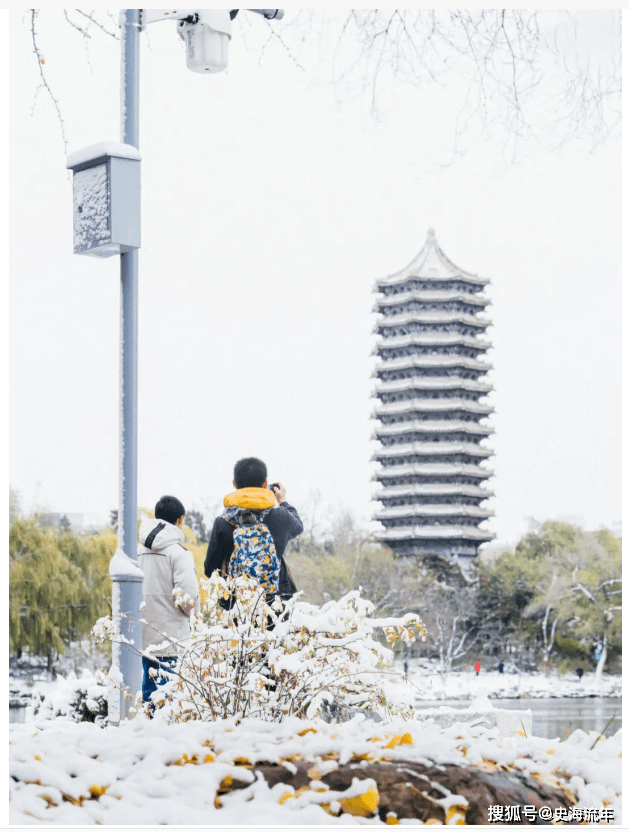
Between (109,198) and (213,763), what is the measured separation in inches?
56.9

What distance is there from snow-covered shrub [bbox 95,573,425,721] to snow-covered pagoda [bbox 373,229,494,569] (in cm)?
3965

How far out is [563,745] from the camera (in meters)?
2.30

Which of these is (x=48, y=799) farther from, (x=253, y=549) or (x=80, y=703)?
(x=80, y=703)

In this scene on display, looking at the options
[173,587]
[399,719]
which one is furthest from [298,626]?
[173,587]

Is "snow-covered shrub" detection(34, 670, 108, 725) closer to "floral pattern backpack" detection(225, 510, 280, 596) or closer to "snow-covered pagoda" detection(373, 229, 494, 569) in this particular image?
"floral pattern backpack" detection(225, 510, 280, 596)

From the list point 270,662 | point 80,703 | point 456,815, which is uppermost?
point 270,662

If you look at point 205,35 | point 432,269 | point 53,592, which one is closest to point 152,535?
point 205,35

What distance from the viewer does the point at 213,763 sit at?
6.43 ft

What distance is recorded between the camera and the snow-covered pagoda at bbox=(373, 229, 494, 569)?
42750 mm

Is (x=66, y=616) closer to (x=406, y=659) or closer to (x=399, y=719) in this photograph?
(x=406, y=659)

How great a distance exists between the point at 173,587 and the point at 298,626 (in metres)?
0.88

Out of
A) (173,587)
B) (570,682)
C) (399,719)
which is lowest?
(570,682)

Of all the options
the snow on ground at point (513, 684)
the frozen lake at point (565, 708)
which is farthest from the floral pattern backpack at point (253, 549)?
the snow on ground at point (513, 684)

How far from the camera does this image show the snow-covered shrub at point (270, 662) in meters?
2.56
